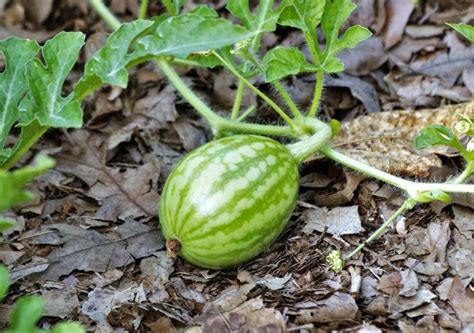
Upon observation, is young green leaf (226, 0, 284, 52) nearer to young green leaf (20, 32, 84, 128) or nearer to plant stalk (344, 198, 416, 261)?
young green leaf (20, 32, 84, 128)

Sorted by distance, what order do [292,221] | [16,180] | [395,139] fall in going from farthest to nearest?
[395,139] < [292,221] < [16,180]

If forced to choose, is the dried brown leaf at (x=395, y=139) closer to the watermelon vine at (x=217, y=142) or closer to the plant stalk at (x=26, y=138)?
the watermelon vine at (x=217, y=142)

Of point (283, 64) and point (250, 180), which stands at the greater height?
point (283, 64)

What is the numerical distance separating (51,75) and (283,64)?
0.88 m

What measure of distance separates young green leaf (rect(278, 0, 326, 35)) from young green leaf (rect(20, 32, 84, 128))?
2.60 feet

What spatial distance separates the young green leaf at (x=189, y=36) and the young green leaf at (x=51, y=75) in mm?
260

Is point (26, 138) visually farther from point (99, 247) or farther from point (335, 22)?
point (335, 22)

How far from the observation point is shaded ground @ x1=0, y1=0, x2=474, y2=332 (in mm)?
2365

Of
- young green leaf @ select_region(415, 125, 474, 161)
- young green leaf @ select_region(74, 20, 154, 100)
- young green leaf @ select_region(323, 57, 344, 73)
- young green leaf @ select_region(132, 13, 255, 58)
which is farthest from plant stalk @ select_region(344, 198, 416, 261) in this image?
young green leaf @ select_region(74, 20, 154, 100)

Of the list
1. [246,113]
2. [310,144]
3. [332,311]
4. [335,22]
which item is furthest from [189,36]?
[332,311]

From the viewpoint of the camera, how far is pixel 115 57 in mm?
2363

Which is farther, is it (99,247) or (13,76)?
(99,247)

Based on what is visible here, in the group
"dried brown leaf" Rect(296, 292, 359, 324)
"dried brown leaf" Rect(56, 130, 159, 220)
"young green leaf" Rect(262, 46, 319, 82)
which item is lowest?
"dried brown leaf" Rect(56, 130, 159, 220)

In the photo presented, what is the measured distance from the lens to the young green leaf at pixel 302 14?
2582mm
